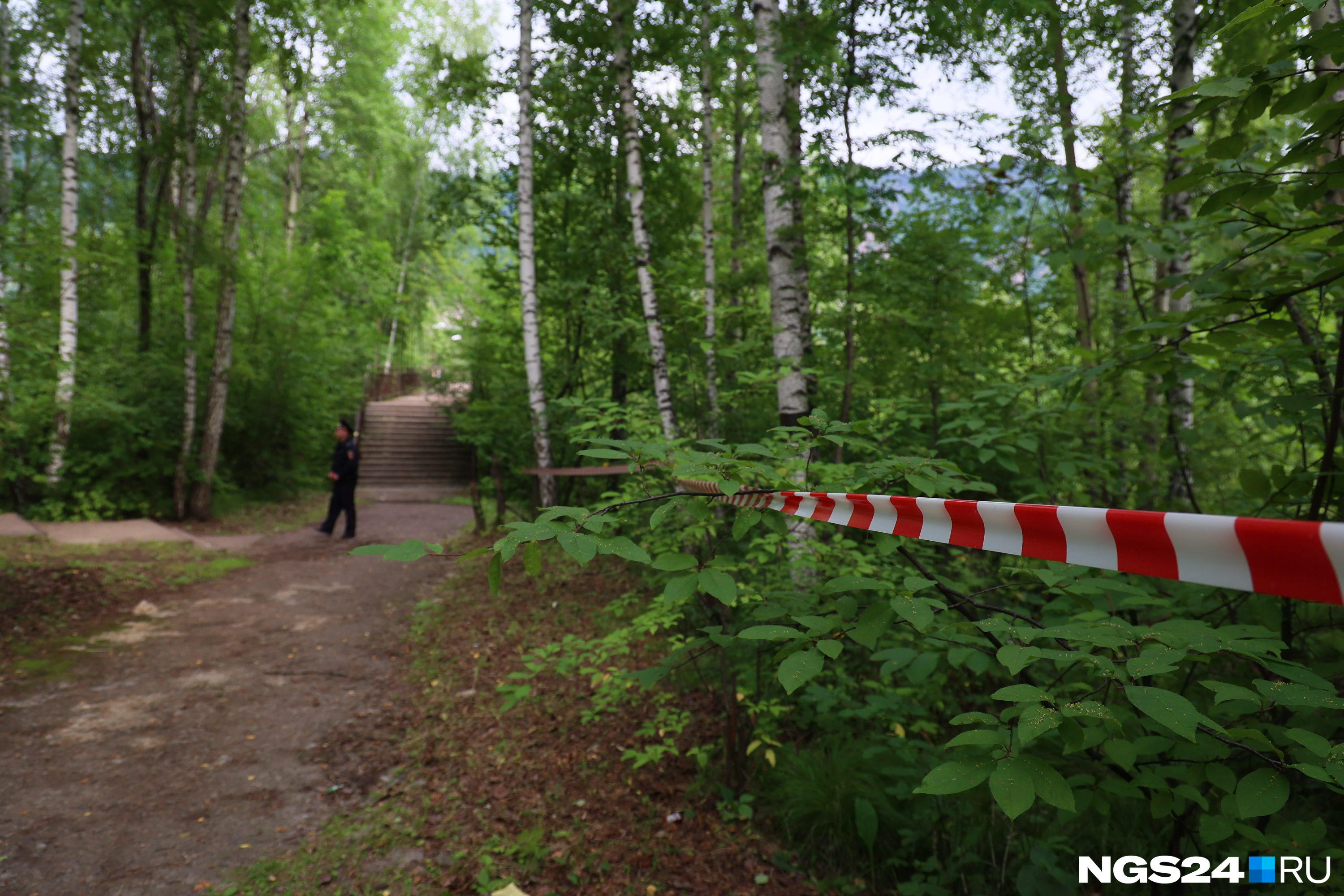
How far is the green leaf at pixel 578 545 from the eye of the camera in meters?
1.36

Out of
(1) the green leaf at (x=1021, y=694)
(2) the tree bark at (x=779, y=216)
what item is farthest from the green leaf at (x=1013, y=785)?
(2) the tree bark at (x=779, y=216)

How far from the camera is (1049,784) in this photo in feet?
4.03

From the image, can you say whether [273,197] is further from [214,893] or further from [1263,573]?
[1263,573]

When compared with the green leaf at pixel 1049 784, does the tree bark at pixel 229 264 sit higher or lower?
higher

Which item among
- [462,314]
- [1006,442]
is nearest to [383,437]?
[462,314]

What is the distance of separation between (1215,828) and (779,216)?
15.4 ft

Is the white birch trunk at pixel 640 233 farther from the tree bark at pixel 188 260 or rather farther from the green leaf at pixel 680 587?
the tree bark at pixel 188 260

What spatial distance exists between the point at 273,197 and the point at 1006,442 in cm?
2356

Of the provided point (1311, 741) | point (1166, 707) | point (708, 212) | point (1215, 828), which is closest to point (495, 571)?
point (1166, 707)

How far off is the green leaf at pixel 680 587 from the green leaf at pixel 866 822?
5.29 feet

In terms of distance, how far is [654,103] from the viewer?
395 inches

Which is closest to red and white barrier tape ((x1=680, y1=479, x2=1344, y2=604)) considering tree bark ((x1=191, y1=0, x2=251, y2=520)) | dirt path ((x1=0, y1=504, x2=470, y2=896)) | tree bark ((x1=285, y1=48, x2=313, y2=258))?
dirt path ((x1=0, y1=504, x2=470, y2=896))

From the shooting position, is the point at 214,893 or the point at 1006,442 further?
the point at 1006,442

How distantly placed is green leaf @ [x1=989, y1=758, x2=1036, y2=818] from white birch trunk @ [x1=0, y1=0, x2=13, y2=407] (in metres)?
7.68
